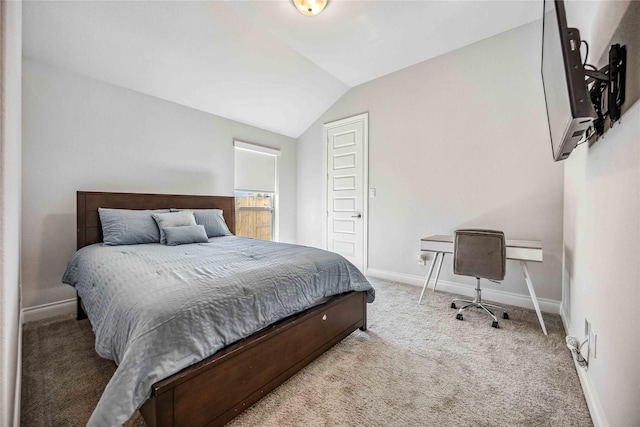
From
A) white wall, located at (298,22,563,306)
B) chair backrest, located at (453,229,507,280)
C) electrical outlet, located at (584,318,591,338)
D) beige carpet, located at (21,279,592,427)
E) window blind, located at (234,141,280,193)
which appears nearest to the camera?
beige carpet, located at (21,279,592,427)

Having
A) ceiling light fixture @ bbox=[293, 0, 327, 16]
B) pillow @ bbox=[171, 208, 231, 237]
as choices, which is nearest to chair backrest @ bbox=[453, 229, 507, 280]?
ceiling light fixture @ bbox=[293, 0, 327, 16]

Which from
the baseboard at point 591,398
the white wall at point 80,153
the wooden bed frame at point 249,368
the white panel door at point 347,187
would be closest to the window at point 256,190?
the white wall at point 80,153

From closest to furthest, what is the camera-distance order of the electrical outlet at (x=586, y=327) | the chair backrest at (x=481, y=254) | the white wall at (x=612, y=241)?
1. the white wall at (x=612, y=241)
2. the electrical outlet at (x=586, y=327)
3. the chair backrest at (x=481, y=254)

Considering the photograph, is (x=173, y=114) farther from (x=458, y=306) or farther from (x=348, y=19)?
(x=458, y=306)

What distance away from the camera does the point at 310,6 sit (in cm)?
241

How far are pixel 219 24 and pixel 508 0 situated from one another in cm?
276

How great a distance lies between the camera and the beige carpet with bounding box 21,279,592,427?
135 centimetres

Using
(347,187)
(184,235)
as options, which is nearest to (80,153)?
(184,235)

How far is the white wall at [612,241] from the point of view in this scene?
937 mm

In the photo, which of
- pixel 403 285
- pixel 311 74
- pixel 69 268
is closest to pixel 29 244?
pixel 69 268

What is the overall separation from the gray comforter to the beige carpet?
407mm

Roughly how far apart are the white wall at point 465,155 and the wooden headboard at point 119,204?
233 cm

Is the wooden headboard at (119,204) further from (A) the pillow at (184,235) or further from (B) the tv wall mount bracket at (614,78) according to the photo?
(B) the tv wall mount bracket at (614,78)

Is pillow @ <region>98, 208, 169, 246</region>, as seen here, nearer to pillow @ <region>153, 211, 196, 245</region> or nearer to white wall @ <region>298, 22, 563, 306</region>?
pillow @ <region>153, 211, 196, 245</region>
